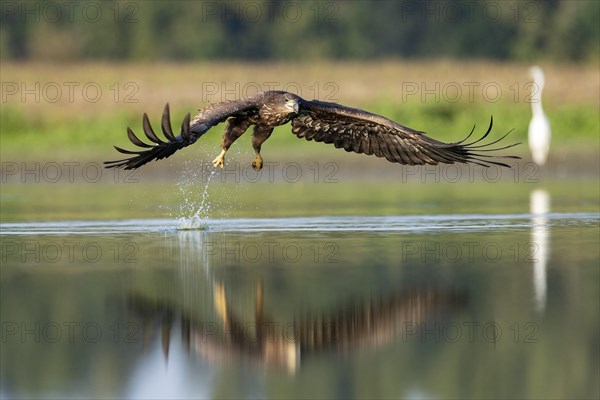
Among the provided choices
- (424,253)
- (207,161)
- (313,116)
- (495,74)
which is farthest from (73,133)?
(424,253)

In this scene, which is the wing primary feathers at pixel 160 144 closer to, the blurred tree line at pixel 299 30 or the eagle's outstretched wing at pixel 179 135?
the eagle's outstretched wing at pixel 179 135

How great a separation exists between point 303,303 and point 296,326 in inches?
34.1

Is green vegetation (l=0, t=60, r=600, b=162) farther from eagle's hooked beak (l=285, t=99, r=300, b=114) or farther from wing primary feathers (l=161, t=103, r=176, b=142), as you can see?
wing primary feathers (l=161, t=103, r=176, b=142)

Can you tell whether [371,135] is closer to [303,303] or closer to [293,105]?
[293,105]

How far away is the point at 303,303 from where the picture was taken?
9.93 metres

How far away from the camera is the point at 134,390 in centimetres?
737

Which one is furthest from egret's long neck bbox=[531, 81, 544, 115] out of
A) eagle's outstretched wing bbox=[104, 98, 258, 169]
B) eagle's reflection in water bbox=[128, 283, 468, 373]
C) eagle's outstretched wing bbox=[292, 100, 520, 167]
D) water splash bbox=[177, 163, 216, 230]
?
eagle's reflection in water bbox=[128, 283, 468, 373]

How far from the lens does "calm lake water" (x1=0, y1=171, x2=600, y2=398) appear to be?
7.59 meters

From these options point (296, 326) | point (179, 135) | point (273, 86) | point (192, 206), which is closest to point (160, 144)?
point (179, 135)

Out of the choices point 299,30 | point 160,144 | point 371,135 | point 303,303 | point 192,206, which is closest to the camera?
point 303,303

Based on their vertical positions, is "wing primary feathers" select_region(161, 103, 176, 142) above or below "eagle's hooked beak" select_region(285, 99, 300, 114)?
below

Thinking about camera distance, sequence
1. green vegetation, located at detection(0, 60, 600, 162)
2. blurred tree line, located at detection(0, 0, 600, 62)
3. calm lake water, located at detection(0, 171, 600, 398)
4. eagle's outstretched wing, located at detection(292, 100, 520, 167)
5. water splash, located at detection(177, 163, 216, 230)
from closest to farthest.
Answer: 1. calm lake water, located at detection(0, 171, 600, 398)
2. eagle's outstretched wing, located at detection(292, 100, 520, 167)
3. water splash, located at detection(177, 163, 216, 230)
4. green vegetation, located at detection(0, 60, 600, 162)
5. blurred tree line, located at detection(0, 0, 600, 62)

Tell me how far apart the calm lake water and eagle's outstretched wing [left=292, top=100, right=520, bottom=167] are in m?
0.83

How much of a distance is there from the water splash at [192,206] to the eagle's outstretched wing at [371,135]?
169 cm
